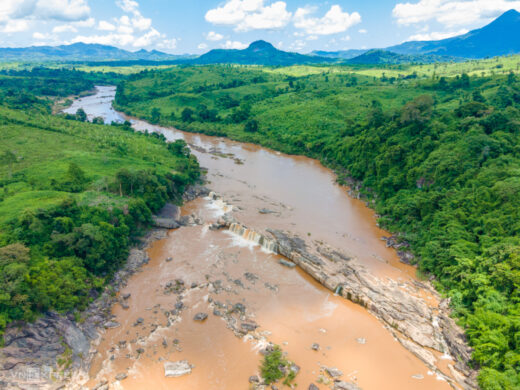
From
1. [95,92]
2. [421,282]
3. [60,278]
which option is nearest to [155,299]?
[60,278]

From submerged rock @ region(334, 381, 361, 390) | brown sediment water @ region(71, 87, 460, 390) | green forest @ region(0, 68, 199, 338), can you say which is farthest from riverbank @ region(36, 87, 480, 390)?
green forest @ region(0, 68, 199, 338)

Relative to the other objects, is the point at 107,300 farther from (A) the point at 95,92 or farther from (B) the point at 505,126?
(A) the point at 95,92

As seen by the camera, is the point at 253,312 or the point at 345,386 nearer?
the point at 345,386

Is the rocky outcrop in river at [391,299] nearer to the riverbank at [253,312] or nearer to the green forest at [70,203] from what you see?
the riverbank at [253,312]

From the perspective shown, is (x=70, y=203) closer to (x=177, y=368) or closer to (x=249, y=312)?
(x=177, y=368)

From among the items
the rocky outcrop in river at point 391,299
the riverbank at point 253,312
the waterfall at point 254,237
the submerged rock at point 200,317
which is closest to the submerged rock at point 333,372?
the riverbank at point 253,312

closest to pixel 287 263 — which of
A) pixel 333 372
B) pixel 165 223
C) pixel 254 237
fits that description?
pixel 254 237
